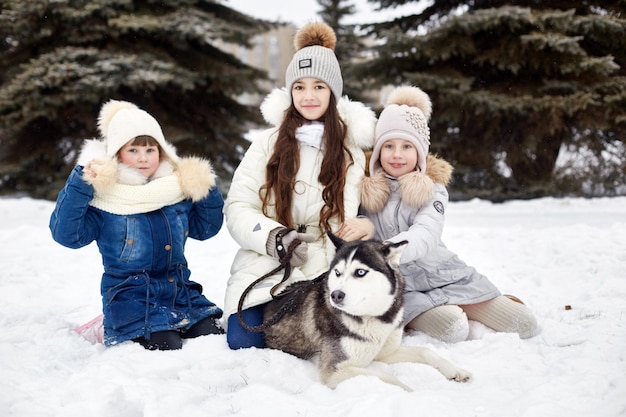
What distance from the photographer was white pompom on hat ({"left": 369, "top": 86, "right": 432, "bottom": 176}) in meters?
3.42

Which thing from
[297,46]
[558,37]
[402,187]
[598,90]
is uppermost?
[558,37]

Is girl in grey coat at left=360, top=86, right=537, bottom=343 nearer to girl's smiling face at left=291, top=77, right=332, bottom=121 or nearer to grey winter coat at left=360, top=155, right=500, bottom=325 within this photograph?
grey winter coat at left=360, top=155, right=500, bottom=325

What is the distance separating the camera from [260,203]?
11.4 feet

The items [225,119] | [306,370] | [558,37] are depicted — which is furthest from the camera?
[225,119]

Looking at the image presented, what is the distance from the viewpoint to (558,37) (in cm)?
796

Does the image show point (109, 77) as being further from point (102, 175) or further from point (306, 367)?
point (306, 367)

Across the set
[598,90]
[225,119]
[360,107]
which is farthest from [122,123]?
[598,90]

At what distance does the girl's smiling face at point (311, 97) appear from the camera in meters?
3.42

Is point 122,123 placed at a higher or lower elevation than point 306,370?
higher

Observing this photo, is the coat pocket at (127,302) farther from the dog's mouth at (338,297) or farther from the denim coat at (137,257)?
the dog's mouth at (338,297)

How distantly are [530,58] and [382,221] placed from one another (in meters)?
6.95

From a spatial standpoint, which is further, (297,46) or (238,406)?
(297,46)

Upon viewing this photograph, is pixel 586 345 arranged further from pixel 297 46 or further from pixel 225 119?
pixel 225 119

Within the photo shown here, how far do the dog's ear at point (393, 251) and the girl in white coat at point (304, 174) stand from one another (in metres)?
0.48
